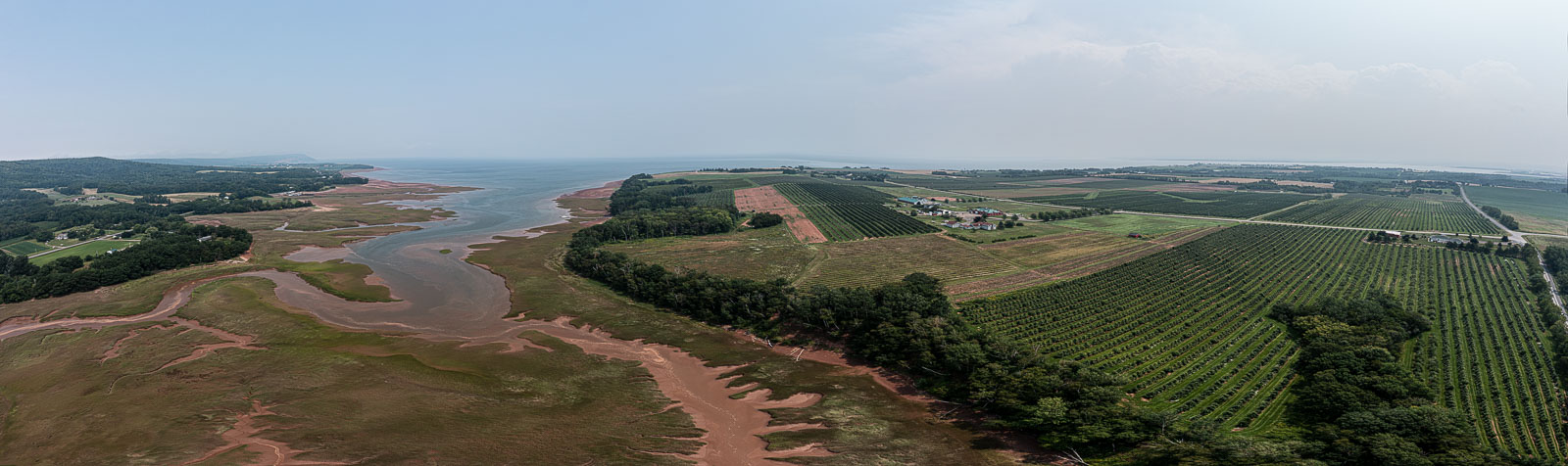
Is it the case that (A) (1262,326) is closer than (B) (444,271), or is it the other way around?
(A) (1262,326)

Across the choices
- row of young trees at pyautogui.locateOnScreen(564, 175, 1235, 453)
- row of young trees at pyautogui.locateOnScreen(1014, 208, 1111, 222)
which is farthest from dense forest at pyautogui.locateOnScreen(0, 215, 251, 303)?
row of young trees at pyautogui.locateOnScreen(1014, 208, 1111, 222)

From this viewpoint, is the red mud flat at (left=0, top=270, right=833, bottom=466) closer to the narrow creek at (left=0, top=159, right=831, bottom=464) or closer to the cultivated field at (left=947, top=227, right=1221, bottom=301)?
the narrow creek at (left=0, top=159, right=831, bottom=464)

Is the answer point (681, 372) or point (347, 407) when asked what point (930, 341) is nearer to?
point (681, 372)

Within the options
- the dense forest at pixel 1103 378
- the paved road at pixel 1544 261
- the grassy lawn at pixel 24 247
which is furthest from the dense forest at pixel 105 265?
the paved road at pixel 1544 261

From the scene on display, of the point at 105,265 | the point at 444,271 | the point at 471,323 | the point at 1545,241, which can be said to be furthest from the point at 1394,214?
the point at 105,265

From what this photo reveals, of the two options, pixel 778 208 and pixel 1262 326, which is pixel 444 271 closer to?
pixel 778 208

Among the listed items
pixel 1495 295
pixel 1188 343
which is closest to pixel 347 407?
pixel 1188 343
